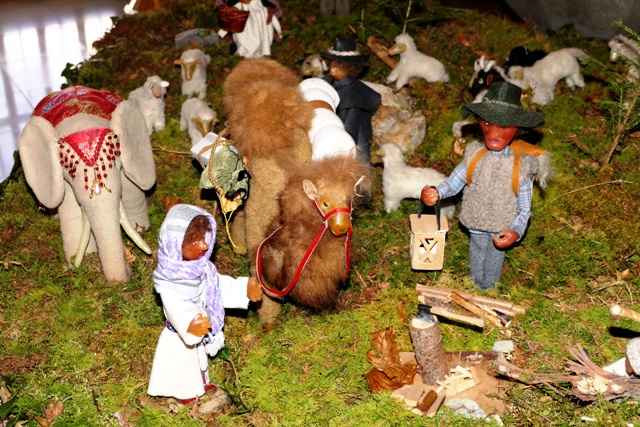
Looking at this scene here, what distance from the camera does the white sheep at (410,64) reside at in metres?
Result: 6.54

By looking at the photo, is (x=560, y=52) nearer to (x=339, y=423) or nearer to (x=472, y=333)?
(x=472, y=333)

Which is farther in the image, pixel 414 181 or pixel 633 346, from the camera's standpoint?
pixel 414 181

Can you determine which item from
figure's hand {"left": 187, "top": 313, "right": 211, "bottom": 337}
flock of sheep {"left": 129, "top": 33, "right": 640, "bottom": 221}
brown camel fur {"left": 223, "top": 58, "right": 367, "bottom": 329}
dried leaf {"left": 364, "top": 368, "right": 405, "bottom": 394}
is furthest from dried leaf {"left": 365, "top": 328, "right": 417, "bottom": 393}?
flock of sheep {"left": 129, "top": 33, "right": 640, "bottom": 221}

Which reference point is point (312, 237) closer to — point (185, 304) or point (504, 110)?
point (185, 304)

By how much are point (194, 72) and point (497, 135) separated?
10.2 ft

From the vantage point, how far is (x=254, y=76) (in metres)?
5.08

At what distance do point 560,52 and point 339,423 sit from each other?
4036mm

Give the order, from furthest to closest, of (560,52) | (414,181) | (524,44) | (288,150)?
(524,44)
(560,52)
(414,181)
(288,150)

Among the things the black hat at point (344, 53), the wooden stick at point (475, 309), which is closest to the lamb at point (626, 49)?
the black hat at point (344, 53)

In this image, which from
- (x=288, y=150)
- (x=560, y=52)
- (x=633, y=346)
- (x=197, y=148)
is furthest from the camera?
(x=560, y=52)

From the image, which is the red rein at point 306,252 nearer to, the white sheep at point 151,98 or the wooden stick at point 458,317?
the wooden stick at point 458,317

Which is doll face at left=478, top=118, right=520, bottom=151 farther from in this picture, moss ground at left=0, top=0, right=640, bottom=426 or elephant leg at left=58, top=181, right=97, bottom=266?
elephant leg at left=58, top=181, right=97, bottom=266

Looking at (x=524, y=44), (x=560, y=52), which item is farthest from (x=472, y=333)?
(x=524, y=44)

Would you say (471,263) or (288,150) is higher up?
(288,150)
